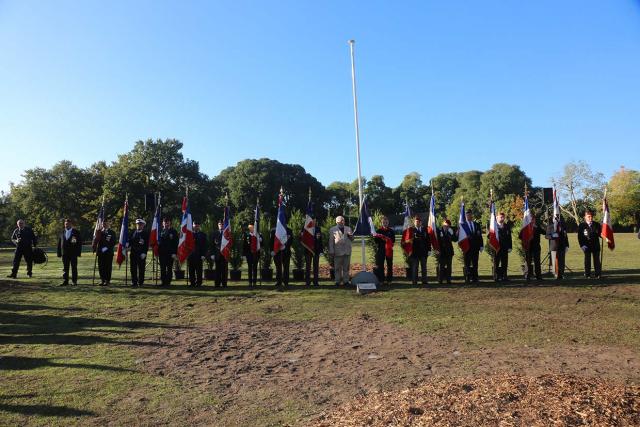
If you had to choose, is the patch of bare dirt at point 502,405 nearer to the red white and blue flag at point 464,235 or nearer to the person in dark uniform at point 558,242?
the red white and blue flag at point 464,235

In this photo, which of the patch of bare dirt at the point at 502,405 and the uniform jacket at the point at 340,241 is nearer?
the patch of bare dirt at the point at 502,405

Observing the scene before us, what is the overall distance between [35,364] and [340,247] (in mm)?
8543

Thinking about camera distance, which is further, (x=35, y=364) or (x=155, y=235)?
(x=155, y=235)

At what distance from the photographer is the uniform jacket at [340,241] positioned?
13367mm

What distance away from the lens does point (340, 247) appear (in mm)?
13406

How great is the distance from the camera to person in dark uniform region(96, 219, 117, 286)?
1359 centimetres

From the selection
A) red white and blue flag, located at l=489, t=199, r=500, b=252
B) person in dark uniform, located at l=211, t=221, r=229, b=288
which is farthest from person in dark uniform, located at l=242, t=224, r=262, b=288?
red white and blue flag, located at l=489, t=199, r=500, b=252

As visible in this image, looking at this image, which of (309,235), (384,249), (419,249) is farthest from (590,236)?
(309,235)

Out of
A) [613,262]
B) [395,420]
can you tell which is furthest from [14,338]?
[613,262]

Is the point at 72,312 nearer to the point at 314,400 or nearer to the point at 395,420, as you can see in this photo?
the point at 314,400

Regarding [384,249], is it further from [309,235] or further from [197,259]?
[197,259]

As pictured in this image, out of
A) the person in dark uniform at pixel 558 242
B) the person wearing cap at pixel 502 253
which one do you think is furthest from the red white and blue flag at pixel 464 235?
the person in dark uniform at pixel 558 242

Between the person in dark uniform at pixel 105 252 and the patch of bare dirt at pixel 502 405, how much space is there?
443 inches

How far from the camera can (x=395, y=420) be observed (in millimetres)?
4027
